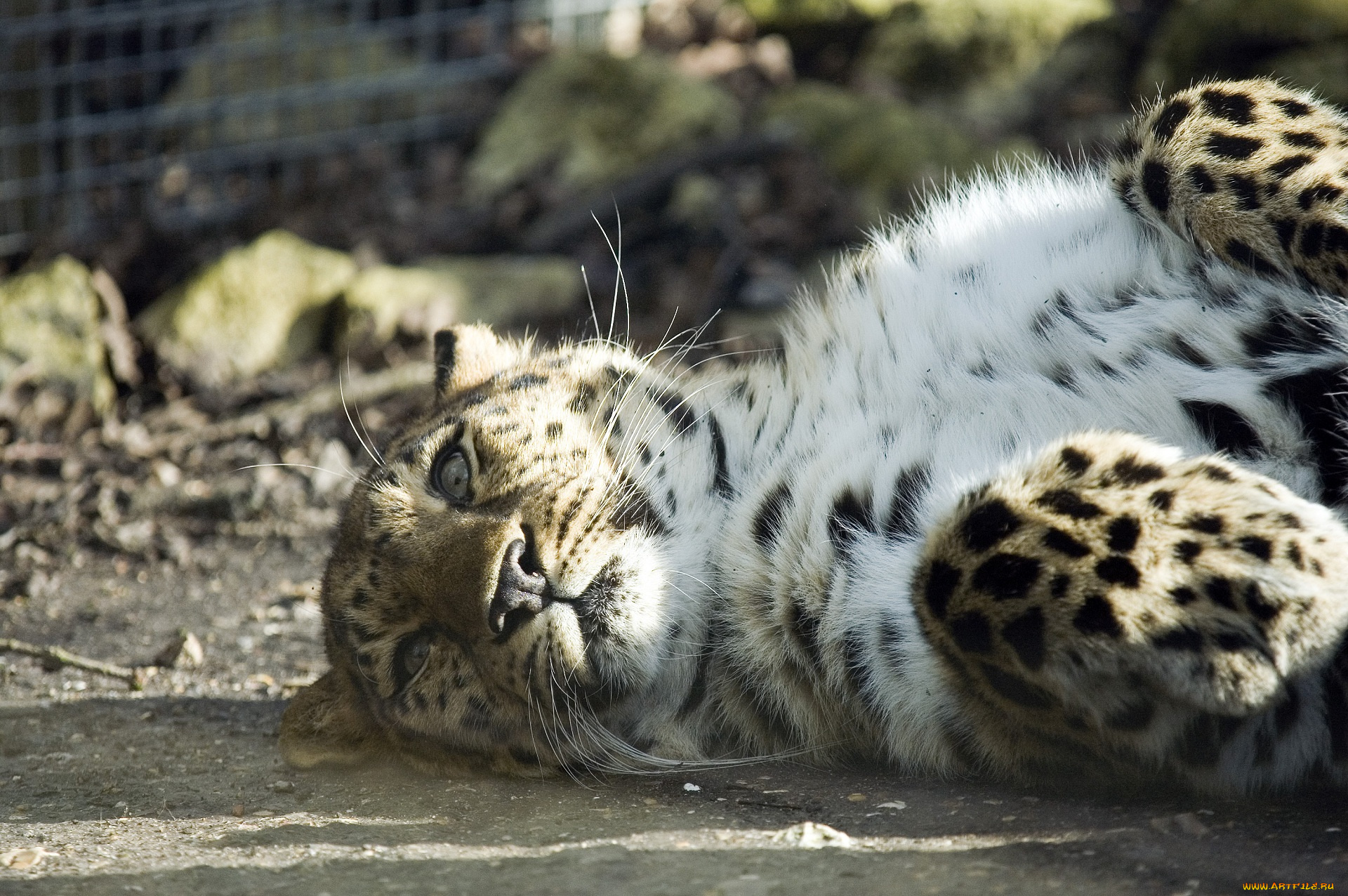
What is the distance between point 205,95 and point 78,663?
20.9 feet

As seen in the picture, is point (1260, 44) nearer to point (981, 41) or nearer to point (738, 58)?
point (981, 41)

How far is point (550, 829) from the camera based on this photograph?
10.1ft

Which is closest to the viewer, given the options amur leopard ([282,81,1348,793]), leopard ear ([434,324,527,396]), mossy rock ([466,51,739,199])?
amur leopard ([282,81,1348,793])

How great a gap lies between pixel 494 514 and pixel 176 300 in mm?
5514

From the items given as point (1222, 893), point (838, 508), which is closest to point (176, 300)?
point (838, 508)

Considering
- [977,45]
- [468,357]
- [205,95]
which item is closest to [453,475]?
[468,357]

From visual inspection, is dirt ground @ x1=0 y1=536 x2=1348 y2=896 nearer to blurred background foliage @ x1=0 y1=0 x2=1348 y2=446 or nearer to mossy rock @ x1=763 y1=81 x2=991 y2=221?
blurred background foliage @ x1=0 y1=0 x2=1348 y2=446

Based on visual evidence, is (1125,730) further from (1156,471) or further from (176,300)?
(176,300)

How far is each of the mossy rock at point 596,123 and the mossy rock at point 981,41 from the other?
1.74 meters

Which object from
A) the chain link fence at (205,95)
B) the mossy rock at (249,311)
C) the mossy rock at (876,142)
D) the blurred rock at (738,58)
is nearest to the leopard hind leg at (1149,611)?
the mossy rock at (249,311)

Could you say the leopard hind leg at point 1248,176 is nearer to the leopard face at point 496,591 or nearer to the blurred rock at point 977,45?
the leopard face at point 496,591

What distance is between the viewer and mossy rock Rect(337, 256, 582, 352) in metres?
8.19

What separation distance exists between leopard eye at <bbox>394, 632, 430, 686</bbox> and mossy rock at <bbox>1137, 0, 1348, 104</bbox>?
7478 mm

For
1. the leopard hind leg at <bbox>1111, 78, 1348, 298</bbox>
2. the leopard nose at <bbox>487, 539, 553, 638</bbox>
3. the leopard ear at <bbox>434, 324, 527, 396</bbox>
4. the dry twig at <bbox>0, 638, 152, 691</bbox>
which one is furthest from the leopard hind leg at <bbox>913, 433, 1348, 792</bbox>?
the dry twig at <bbox>0, 638, 152, 691</bbox>
